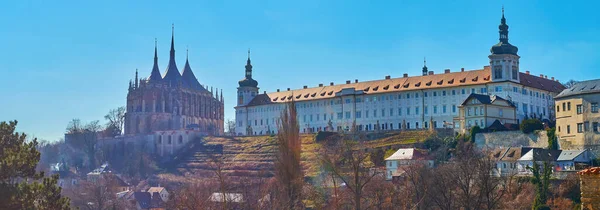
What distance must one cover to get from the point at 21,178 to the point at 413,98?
58.2 meters

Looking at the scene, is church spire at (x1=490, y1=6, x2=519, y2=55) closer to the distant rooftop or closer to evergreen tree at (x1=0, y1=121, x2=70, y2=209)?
the distant rooftop

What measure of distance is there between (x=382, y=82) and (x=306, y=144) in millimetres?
11888

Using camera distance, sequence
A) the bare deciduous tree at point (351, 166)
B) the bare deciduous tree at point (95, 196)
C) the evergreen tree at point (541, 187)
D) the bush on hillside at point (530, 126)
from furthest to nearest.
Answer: the bare deciduous tree at point (95, 196) → the bush on hillside at point (530, 126) → the evergreen tree at point (541, 187) → the bare deciduous tree at point (351, 166)

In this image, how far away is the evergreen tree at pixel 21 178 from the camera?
22.9 m

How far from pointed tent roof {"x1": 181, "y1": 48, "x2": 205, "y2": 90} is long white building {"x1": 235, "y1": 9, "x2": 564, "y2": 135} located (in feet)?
59.9

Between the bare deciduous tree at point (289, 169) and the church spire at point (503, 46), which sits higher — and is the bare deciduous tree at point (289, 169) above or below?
below

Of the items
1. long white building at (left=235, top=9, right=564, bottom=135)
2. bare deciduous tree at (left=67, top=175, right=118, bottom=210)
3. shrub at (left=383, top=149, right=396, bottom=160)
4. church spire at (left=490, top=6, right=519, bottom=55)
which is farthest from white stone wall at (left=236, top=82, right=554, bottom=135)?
bare deciduous tree at (left=67, top=175, right=118, bottom=210)

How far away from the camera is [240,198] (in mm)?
58562

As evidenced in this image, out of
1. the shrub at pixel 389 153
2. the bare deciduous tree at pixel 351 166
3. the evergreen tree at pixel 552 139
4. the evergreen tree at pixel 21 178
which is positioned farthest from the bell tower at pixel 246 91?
the evergreen tree at pixel 21 178

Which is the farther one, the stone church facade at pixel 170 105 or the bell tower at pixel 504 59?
the stone church facade at pixel 170 105

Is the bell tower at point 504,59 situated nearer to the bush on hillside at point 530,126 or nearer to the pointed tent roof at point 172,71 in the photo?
the bush on hillside at point 530,126

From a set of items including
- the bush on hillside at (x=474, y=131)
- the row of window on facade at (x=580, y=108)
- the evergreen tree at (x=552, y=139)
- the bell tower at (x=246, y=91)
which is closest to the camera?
the row of window on facade at (x=580, y=108)

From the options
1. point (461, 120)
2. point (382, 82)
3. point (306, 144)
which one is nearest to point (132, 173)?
point (306, 144)

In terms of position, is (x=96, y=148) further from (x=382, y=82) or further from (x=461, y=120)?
(x=461, y=120)
